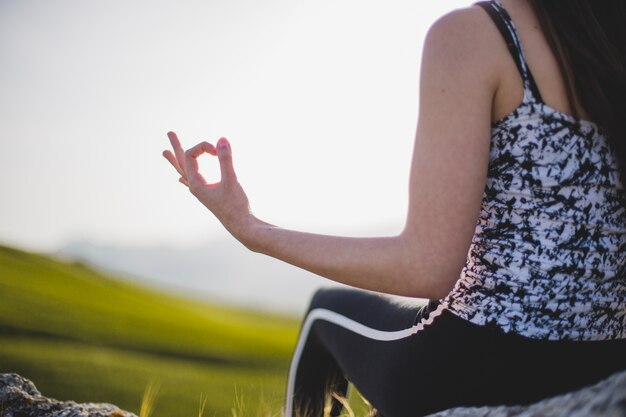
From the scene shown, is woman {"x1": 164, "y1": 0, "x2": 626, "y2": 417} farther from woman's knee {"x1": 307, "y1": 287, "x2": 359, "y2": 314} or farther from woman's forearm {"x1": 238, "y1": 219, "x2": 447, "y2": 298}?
woman's knee {"x1": 307, "y1": 287, "x2": 359, "y2": 314}

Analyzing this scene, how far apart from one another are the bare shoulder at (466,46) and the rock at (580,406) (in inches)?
28.7

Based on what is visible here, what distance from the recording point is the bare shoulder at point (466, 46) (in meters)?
1.18

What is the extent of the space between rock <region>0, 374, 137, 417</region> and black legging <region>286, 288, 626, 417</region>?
92 centimetres

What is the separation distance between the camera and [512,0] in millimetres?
1325

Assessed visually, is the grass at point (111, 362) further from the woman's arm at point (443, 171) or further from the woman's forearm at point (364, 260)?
the woman's arm at point (443, 171)

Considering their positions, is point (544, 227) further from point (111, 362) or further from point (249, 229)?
point (111, 362)

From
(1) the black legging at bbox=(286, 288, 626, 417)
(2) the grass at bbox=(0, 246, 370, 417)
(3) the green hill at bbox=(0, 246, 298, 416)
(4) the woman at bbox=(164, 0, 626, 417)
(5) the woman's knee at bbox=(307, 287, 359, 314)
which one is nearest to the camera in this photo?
(4) the woman at bbox=(164, 0, 626, 417)

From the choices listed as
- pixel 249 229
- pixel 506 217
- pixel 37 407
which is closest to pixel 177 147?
pixel 249 229

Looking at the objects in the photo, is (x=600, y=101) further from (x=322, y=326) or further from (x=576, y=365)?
(x=322, y=326)

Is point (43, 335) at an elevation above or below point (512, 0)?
below

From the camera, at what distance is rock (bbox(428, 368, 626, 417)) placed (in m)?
1.08

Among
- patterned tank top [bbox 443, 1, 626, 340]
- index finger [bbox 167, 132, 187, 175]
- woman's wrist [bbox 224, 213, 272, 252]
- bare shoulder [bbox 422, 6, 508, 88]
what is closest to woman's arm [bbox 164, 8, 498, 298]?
bare shoulder [bbox 422, 6, 508, 88]

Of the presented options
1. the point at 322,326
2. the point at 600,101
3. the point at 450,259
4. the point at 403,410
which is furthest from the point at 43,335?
the point at 600,101

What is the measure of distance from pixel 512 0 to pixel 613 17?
275mm
